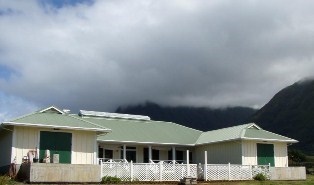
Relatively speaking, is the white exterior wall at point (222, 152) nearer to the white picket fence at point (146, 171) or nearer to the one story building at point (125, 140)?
the one story building at point (125, 140)

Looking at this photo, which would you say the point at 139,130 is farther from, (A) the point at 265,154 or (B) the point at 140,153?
(A) the point at 265,154

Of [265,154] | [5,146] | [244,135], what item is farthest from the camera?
[265,154]

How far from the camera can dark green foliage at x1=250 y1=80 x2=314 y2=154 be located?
4284 inches

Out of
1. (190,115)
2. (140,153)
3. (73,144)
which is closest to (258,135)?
(140,153)

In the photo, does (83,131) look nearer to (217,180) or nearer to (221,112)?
(217,180)

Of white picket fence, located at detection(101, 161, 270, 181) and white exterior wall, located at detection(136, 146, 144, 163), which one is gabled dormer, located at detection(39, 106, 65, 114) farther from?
white exterior wall, located at detection(136, 146, 144, 163)

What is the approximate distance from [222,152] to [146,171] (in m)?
9.76

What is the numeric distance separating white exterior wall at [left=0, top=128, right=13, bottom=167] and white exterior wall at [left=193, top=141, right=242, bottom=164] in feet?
55.2

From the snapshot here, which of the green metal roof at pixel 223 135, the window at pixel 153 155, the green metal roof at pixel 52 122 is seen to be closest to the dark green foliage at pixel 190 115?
the window at pixel 153 155

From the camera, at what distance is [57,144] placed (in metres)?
30.4

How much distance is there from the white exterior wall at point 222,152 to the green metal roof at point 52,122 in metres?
11.4

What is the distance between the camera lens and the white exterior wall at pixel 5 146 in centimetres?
3012

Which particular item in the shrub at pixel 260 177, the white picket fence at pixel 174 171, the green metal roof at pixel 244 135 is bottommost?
the shrub at pixel 260 177

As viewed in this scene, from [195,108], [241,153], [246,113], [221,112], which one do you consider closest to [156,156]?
[241,153]
